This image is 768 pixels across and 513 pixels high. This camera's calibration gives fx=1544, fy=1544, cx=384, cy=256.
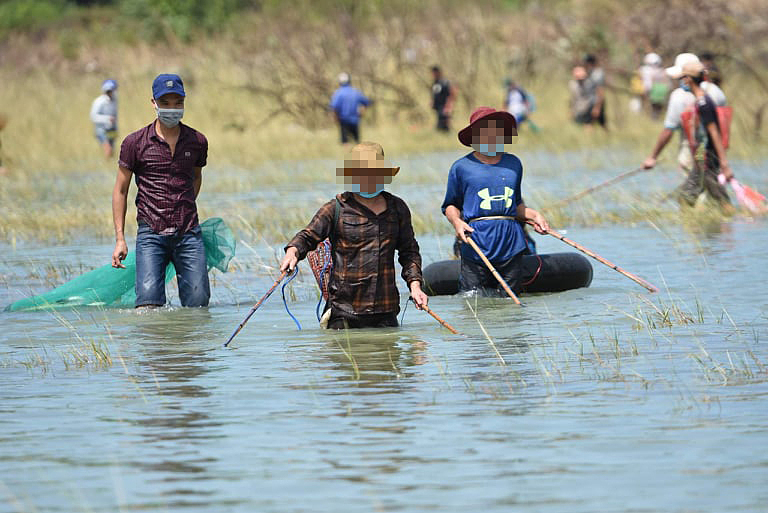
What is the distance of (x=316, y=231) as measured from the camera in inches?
351

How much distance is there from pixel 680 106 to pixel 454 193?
614cm

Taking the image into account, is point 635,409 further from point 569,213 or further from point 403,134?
point 403,134

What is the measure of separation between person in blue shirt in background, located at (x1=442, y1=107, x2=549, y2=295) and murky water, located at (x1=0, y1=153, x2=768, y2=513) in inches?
17.3

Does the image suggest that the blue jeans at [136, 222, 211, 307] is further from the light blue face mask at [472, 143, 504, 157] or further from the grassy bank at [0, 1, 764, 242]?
the grassy bank at [0, 1, 764, 242]

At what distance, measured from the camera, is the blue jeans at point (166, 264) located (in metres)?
10.5

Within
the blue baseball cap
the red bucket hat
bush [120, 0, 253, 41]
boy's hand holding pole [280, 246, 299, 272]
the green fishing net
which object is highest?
bush [120, 0, 253, 41]

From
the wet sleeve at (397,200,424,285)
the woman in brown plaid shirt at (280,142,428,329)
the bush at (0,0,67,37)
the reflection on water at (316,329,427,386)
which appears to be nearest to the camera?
the reflection on water at (316,329,427,386)

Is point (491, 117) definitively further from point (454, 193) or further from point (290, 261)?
point (290, 261)

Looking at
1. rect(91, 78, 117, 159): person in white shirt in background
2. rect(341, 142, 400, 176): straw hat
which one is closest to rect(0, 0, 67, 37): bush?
rect(91, 78, 117, 159): person in white shirt in background

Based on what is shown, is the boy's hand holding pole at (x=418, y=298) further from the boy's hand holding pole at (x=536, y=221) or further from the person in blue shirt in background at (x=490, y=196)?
the boy's hand holding pole at (x=536, y=221)

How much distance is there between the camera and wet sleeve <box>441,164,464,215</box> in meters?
10.8

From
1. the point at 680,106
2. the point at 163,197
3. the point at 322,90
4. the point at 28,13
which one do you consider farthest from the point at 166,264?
the point at 28,13

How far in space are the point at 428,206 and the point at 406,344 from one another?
9958 millimetres

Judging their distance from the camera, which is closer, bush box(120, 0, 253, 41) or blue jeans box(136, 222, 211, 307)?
blue jeans box(136, 222, 211, 307)
